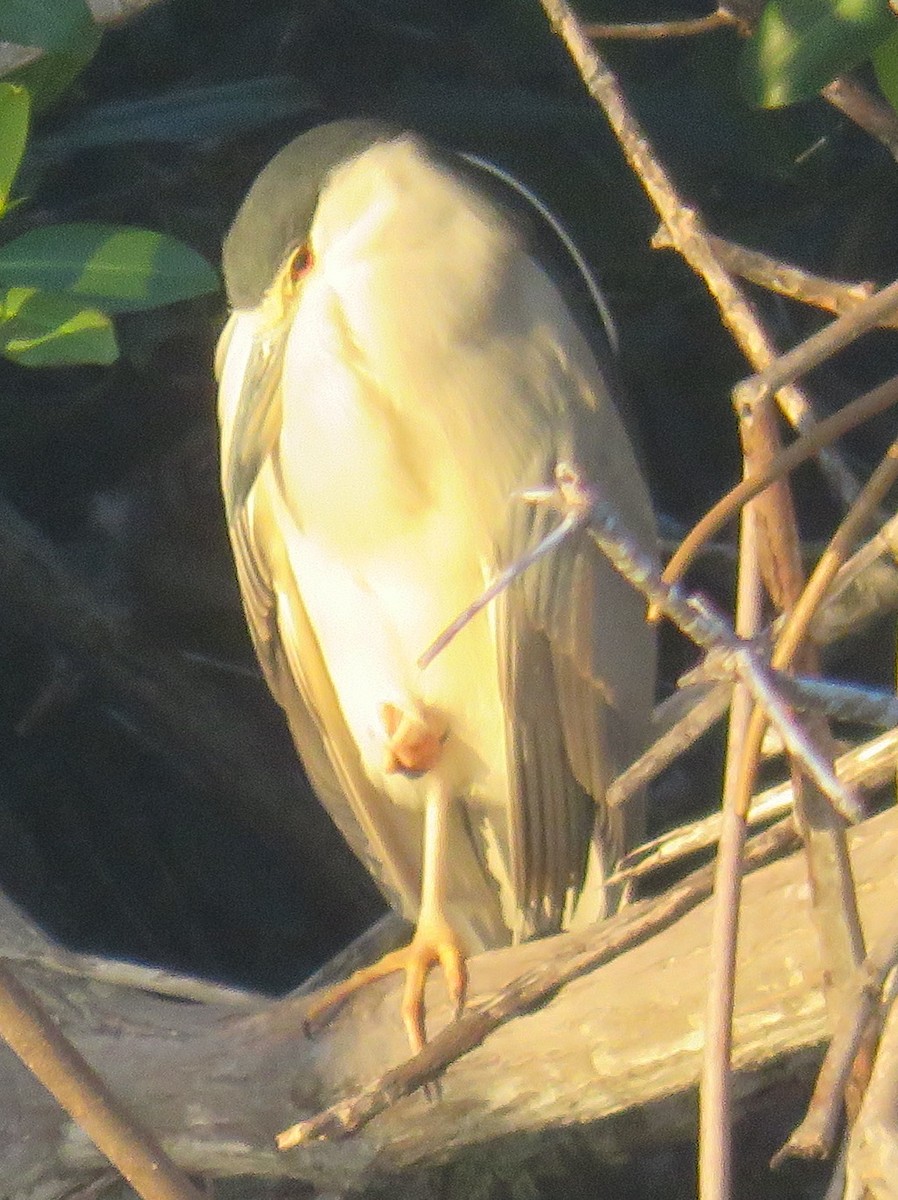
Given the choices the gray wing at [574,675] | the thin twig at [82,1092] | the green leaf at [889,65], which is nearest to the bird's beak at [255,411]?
the gray wing at [574,675]

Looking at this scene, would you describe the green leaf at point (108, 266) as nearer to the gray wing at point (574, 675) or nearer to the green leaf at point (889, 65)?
the gray wing at point (574, 675)

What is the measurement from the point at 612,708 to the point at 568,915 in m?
0.25

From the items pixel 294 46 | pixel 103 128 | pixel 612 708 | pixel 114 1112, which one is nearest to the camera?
pixel 114 1112

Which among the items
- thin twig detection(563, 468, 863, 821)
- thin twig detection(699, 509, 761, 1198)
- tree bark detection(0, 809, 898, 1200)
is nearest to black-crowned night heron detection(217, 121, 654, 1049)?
tree bark detection(0, 809, 898, 1200)

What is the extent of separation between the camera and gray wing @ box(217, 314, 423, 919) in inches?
67.2

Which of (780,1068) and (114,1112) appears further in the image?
(780,1068)

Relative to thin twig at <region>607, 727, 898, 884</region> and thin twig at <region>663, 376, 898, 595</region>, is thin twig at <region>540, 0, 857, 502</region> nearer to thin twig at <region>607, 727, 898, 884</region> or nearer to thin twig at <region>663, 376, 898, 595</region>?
thin twig at <region>663, 376, 898, 595</region>

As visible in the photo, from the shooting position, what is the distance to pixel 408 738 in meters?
1.80

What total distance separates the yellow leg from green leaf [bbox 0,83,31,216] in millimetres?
763

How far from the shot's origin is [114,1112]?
1.09m

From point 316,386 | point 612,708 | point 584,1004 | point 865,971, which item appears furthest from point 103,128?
point 865,971

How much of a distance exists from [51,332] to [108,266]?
0.11 metres

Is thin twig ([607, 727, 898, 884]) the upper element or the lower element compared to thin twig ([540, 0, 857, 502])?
lower

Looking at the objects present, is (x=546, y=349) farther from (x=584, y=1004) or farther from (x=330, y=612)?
(x=584, y=1004)
